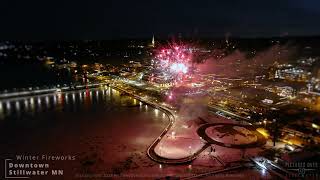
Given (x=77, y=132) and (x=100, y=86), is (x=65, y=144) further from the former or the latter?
(x=100, y=86)

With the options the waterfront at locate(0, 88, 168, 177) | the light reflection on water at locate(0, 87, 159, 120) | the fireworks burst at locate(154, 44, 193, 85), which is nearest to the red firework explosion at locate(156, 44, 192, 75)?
the fireworks burst at locate(154, 44, 193, 85)

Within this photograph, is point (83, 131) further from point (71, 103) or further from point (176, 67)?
point (176, 67)

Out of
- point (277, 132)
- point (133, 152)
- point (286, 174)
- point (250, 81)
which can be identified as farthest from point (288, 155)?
point (250, 81)

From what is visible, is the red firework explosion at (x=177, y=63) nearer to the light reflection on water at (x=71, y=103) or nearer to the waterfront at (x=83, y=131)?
the light reflection on water at (x=71, y=103)

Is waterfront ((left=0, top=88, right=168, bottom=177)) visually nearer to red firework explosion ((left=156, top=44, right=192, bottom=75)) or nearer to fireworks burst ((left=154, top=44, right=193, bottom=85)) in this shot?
fireworks burst ((left=154, top=44, right=193, bottom=85))

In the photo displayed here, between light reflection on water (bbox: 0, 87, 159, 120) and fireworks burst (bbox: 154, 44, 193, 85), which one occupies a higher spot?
fireworks burst (bbox: 154, 44, 193, 85)

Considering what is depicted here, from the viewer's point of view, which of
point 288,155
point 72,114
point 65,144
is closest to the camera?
point 288,155

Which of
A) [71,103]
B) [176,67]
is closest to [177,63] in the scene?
[176,67]

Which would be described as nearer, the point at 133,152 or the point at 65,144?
the point at 133,152
